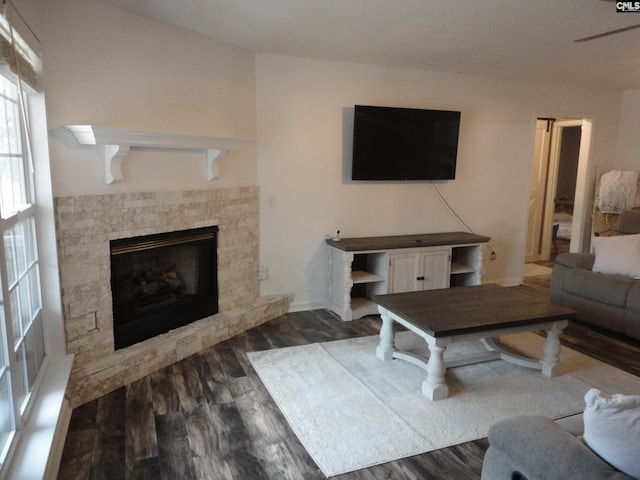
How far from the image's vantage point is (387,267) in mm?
4465

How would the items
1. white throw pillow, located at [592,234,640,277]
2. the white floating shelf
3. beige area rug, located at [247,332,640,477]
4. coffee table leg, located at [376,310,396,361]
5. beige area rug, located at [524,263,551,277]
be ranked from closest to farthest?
beige area rug, located at [247,332,640,477] < the white floating shelf < coffee table leg, located at [376,310,396,361] < white throw pillow, located at [592,234,640,277] < beige area rug, located at [524,263,551,277]

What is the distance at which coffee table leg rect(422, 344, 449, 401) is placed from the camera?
2848 mm

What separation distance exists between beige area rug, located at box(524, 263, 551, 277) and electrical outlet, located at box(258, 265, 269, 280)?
3.73 metres

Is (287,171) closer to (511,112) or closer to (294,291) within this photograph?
(294,291)

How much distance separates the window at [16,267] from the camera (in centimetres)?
188

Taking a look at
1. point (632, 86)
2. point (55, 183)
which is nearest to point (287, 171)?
point (55, 183)

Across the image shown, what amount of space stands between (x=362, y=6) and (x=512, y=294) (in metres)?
2.29

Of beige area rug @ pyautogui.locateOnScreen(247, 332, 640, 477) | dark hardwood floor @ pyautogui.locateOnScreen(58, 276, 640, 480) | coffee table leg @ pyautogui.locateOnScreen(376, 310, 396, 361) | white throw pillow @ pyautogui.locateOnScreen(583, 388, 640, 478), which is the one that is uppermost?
white throw pillow @ pyautogui.locateOnScreen(583, 388, 640, 478)

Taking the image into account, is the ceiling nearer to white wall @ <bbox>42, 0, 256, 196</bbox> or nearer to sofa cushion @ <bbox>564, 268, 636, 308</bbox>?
white wall @ <bbox>42, 0, 256, 196</bbox>

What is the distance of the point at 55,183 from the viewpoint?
273 centimetres

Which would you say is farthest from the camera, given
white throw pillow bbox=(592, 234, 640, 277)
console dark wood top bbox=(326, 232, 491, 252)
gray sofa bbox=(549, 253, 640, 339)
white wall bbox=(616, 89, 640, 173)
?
white wall bbox=(616, 89, 640, 173)

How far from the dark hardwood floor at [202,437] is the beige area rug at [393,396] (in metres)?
0.09

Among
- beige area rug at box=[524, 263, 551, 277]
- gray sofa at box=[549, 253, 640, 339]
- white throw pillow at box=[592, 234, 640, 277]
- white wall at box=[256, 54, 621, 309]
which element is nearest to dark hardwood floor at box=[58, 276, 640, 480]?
gray sofa at box=[549, 253, 640, 339]

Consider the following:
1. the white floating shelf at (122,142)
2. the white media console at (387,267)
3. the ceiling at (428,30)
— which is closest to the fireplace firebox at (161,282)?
the white floating shelf at (122,142)
